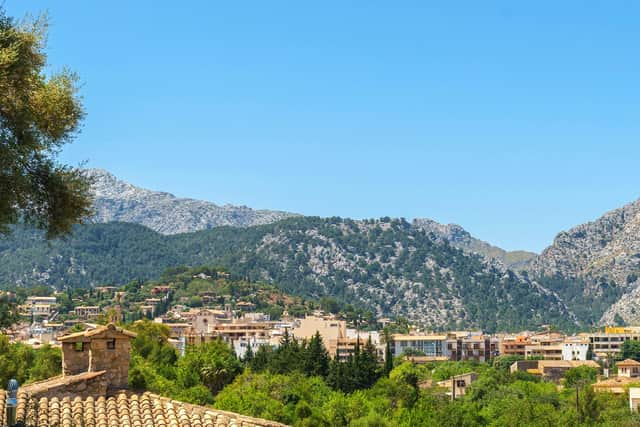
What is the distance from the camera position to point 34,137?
1305cm

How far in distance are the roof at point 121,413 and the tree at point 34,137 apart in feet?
11.7

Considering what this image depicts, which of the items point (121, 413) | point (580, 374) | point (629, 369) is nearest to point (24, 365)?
point (121, 413)

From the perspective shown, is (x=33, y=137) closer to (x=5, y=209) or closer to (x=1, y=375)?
(x=5, y=209)

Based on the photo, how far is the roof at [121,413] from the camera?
15.9 metres

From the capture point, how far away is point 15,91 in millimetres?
12711

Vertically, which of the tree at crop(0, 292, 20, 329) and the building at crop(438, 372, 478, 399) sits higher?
the tree at crop(0, 292, 20, 329)

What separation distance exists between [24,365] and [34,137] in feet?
137

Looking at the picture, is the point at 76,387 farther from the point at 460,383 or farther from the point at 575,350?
the point at 575,350

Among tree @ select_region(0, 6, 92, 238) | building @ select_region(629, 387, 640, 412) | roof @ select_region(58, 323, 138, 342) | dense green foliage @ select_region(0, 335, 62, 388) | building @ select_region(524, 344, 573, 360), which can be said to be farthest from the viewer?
building @ select_region(524, 344, 573, 360)

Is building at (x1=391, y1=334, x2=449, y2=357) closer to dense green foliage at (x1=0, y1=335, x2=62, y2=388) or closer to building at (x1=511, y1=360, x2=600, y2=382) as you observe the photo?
building at (x1=511, y1=360, x2=600, y2=382)

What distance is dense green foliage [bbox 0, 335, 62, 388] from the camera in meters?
47.2

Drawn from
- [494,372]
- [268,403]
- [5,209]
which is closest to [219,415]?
[5,209]

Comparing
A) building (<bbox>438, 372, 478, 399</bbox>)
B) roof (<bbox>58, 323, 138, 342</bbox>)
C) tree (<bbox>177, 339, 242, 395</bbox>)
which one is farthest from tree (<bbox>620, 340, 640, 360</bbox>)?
roof (<bbox>58, 323, 138, 342</bbox>)

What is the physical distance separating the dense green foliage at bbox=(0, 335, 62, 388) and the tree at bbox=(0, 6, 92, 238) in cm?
3176
